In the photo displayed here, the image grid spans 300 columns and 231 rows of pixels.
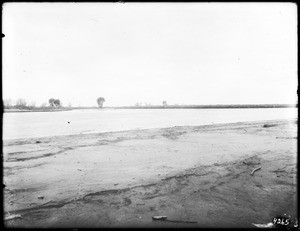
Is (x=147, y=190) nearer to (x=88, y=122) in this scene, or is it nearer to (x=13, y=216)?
(x=13, y=216)

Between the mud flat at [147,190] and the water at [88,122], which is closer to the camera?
the mud flat at [147,190]

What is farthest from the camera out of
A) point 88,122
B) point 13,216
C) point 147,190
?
point 88,122

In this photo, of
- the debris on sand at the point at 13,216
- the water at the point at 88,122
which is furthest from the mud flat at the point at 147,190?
the water at the point at 88,122

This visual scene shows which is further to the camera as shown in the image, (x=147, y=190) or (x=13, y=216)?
(x=147, y=190)

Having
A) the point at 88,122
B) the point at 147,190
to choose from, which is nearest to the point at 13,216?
the point at 147,190

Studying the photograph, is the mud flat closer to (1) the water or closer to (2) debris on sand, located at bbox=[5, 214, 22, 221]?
(2) debris on sand, located at bbox=[5, 214, 22, 221]

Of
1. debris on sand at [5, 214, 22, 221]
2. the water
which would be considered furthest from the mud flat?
the water

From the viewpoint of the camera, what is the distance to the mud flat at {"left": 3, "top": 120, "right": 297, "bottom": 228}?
3.39 metres

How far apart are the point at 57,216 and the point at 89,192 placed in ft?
3.31

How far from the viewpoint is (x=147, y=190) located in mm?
4480

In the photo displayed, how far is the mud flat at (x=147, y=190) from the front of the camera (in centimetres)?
339

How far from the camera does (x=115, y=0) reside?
2.40 metres

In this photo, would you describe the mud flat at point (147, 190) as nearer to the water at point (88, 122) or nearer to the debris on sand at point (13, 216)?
the debris on sand at point (13, 216)

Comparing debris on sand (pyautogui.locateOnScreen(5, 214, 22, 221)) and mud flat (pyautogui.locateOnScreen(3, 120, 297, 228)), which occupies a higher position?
debris on sand (pyautogui.locateOnScreen(5, 214, 22, 221))
